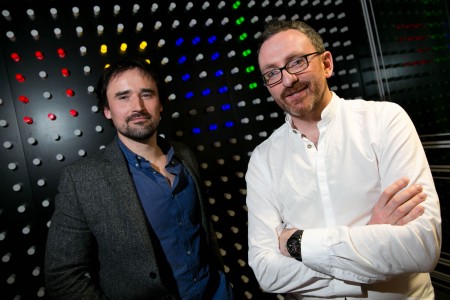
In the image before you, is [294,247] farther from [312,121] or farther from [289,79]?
[289,79]

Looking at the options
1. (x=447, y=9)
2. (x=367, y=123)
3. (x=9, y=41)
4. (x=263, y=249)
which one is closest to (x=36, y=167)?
(x=9, y=41)

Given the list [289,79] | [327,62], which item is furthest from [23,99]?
[327,62]

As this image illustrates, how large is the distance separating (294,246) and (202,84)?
1558 millimetres

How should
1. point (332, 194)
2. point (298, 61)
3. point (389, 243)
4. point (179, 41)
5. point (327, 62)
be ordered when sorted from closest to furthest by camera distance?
point (389, 243) < point (332, 194) < point (298, 61) < point (327, 62) < point (179, 41)

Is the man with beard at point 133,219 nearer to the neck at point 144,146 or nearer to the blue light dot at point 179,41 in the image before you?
the neck at point 144,146

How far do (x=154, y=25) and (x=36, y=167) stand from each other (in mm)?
1419

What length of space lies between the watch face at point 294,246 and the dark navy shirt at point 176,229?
0.69 meters

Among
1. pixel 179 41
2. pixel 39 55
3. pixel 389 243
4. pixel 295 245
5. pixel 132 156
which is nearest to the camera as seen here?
pixel 389 243

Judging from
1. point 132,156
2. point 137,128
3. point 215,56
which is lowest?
point 132,156

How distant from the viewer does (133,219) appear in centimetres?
169

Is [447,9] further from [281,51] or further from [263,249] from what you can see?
[263,249]

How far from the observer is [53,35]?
2057 millimetres

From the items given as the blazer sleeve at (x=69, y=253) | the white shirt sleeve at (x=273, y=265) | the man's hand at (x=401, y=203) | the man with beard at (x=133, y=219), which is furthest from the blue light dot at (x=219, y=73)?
the man's hand at (x=401, y=203)

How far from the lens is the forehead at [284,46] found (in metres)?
1.66
